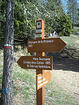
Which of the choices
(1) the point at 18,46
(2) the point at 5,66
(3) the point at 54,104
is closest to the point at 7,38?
(2) the point at 5,66

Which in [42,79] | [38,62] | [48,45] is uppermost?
[48,45]

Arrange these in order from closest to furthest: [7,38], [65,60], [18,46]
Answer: [7,38] → [18,46] → [65,60]

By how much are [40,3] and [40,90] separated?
10.2ft

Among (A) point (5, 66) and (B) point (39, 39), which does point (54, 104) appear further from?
(B) point (39, 39)

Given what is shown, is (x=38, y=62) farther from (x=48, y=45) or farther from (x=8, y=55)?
(x=8, y=55)

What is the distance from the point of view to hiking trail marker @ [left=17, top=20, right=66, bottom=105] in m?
3.50

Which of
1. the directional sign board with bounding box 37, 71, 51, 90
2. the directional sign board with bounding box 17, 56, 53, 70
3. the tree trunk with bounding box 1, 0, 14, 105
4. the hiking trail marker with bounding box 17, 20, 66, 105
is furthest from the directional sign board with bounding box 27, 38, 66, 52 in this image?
the tree trunk with bounding box 1, 0, 14, 105

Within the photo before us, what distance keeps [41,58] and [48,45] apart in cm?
33

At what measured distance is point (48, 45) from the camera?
3602 mm

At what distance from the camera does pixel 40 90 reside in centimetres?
364

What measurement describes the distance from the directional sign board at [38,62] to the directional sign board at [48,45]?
217 millimetres

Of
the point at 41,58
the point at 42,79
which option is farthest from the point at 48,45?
the point at 42,79

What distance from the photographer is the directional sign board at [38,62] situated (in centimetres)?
348

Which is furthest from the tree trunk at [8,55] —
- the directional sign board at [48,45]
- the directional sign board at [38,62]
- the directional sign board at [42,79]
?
the directional sign board at [42,79]
